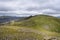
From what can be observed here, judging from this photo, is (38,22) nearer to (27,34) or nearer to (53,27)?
(53,27)

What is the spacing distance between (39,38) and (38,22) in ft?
77.0

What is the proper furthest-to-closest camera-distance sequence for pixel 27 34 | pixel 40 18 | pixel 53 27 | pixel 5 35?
pixel 40 18
pixel 53 27
pixel 27 34
pixel 5 35

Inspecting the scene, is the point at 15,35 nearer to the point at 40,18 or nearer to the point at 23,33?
Result: the point at 23,33

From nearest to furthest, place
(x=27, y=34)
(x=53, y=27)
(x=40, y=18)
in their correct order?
1. (x=27, y=34)
2. (x=53, y=27)
3. (x=40, y=18)

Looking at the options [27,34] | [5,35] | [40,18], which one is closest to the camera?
[5,35]

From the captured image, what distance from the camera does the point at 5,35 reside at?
34.4 metres

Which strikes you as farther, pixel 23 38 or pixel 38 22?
pixel 38 22

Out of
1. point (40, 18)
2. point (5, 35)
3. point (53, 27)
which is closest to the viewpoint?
point (5, 35)

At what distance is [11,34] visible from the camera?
35625 mm

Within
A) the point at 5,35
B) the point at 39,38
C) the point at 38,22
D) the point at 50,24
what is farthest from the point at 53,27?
the point at 5,35

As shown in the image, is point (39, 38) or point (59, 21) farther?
point (59, 21)

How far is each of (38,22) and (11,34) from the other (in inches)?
986

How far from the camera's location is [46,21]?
61219mm

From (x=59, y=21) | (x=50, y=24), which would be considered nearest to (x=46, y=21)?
(x=50, y=24)
